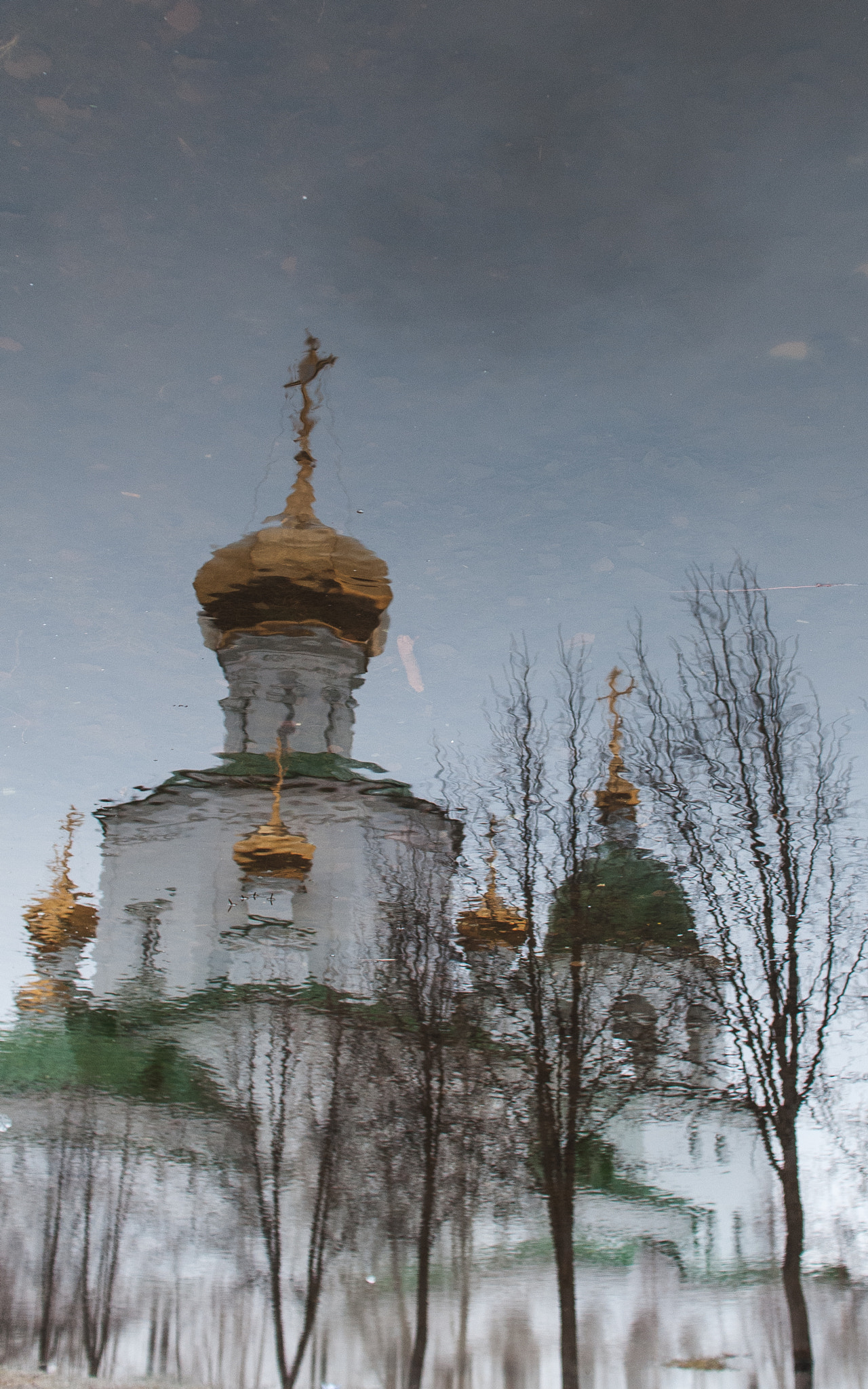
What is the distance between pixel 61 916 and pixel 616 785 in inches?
353

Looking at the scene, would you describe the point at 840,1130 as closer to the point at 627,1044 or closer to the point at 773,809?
the point at 627,1044

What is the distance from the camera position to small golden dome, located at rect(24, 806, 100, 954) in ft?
52.4

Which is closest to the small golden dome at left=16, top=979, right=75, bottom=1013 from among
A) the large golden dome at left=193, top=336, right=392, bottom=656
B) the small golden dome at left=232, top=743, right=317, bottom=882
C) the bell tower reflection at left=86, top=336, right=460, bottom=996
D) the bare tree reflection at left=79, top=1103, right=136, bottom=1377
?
the bell tower reflection at left=86, top=336, right=460, bottom=996

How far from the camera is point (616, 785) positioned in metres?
13.9

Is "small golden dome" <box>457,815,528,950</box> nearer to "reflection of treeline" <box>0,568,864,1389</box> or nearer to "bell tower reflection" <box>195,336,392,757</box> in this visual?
"reflection of treeline" <box>0,568,864,1389</box>

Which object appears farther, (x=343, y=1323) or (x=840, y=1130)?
(x=343, y=1323)

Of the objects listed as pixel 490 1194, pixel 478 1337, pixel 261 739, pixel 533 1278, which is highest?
pixel 261 739

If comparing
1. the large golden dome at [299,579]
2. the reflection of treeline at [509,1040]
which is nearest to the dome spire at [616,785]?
the reflection of treeline at [509,1040]

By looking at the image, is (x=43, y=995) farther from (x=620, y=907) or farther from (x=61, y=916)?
(x=620, y=907)

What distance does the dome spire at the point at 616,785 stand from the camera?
41.7ft

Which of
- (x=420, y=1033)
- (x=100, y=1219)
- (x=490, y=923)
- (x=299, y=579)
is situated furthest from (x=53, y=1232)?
(x=299, y=579)

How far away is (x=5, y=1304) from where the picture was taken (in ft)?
67.1

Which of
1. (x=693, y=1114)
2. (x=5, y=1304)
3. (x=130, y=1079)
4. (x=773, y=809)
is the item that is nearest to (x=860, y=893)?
(x=773, y=809)

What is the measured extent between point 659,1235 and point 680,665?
31.9 feet
